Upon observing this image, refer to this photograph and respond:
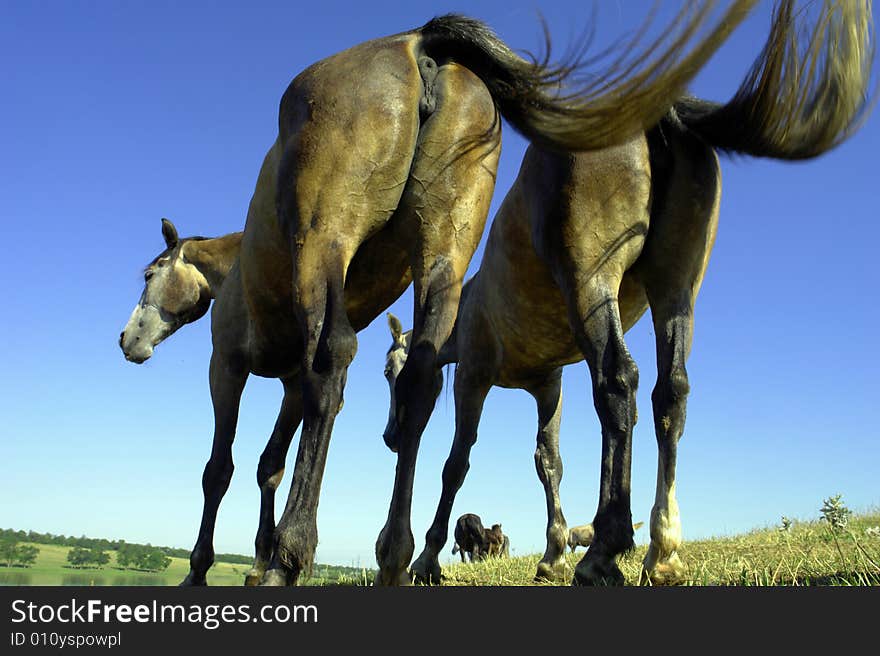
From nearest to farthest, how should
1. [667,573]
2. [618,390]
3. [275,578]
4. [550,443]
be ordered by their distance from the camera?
[275,578], [667,573], [618,390], [550,443]

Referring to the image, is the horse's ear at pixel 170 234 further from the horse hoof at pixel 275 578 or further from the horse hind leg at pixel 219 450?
the horse hoof at pixel 275 578

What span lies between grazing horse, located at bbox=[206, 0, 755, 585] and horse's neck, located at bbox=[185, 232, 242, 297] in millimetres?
4027

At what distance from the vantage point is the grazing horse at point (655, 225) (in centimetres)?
413

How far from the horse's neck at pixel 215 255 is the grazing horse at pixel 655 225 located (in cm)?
321

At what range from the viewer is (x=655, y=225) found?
5.20 m

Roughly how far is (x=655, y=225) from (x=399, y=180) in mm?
2088

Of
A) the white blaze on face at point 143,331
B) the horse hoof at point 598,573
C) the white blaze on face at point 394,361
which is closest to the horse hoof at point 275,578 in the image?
the horse hoof at point 598,573

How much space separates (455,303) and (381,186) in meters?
0.62

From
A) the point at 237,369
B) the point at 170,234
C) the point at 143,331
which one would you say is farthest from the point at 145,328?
the point at 237,369

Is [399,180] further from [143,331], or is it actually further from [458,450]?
[143,331]

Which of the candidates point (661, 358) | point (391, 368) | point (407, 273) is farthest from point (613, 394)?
point (391, 368)

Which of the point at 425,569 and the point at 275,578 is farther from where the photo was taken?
the point at 425,569

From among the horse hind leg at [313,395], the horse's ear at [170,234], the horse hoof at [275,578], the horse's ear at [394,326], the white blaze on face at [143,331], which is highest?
the horse's ear at [394,326]

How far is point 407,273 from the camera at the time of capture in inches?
174
